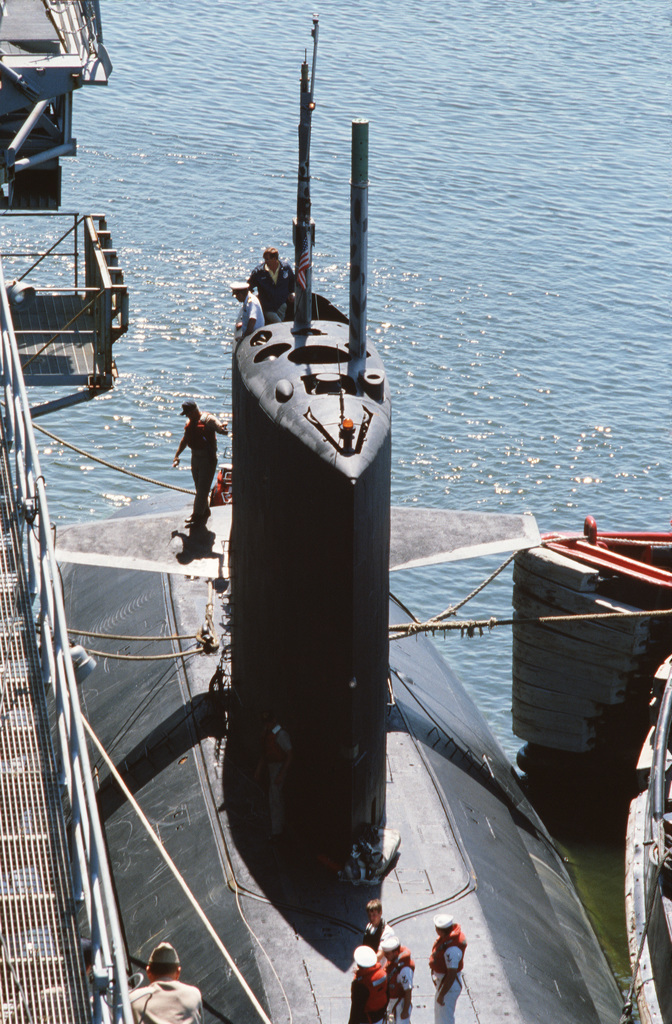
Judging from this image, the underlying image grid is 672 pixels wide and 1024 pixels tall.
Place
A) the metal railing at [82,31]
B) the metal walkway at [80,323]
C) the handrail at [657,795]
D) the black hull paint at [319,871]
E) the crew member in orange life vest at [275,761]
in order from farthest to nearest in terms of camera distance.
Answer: the metal railing at [82,31], the metal walkway at [80,323], the handrail at [657,795], the crew member in orange life vest at [275,761], the black hull paint at [319,871]

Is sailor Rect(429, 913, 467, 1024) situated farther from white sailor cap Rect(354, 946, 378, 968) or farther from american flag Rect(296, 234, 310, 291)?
american flag Rect(296, 234, 310, 291)

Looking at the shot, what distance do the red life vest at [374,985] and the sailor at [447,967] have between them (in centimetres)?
58

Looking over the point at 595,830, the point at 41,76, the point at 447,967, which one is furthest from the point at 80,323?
the point at 447,967

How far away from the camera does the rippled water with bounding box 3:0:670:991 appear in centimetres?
3073

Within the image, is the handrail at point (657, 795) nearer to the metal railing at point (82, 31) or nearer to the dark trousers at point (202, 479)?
the dark trousers at point (202, 479)

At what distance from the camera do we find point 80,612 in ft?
68.0

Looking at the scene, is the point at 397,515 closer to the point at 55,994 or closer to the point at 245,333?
the point at 245,333

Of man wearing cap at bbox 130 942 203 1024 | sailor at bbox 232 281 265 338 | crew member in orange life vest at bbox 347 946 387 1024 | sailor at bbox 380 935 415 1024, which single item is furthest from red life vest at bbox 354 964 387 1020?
sailor at bbox 232 281 265 338

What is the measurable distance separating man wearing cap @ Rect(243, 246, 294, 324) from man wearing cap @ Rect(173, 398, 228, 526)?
158 centimetres

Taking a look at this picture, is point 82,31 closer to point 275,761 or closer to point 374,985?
point 275,761

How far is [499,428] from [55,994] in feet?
83.0

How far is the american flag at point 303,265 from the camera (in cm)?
1291

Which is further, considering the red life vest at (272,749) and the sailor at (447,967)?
the red life vest at (272,749)

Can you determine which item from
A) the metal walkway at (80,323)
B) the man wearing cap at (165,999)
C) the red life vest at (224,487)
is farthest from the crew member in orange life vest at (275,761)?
the metal walkway at (80,323)
